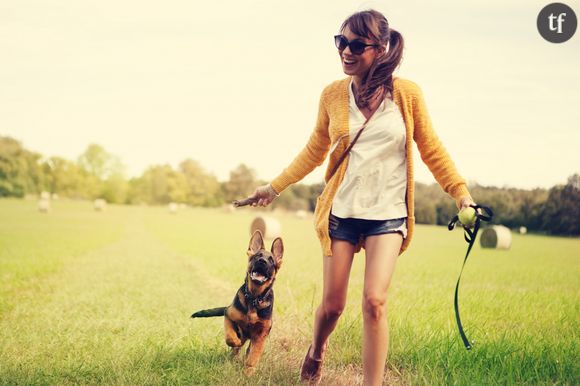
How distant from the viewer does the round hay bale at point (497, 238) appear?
2242 centimetres

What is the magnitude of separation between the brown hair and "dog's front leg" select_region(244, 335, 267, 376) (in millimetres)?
1860

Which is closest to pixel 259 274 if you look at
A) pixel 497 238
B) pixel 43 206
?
pixel 497 238

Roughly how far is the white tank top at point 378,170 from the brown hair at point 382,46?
0.37 feet

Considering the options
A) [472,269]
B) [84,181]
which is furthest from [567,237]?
[84,181]

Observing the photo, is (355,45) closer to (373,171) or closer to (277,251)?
(373,171)

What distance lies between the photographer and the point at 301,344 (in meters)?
5.14

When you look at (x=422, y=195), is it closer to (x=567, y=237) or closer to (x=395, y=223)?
(x=567, y=237)

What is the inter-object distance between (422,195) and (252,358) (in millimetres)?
30458

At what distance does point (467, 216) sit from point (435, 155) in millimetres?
473

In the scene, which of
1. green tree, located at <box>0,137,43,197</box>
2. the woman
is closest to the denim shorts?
the woman

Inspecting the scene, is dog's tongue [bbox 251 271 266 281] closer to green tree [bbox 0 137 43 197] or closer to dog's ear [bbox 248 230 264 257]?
dog's ear [bbox 248 230 264 257]

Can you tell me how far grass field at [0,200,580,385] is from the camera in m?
4.39

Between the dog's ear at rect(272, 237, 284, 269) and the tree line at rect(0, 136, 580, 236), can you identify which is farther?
the tree line at rect(0, 136, 580, 236)

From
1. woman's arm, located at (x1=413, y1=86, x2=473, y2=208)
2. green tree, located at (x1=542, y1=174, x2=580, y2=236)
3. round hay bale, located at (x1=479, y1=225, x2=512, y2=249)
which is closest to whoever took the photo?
woman's arm, located at (x1=413, y1=86, x2=473, y2=208)
